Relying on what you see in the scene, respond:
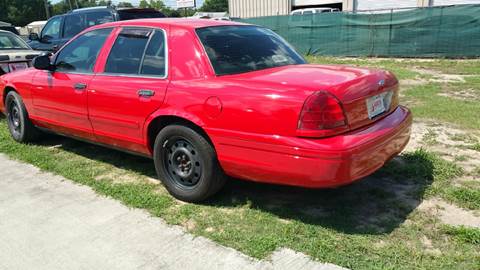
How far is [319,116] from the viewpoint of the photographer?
3145 mm

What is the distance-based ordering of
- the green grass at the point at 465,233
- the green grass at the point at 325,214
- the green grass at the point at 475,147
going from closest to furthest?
the green grass at the point at 325,214
the green grass at the point at 465,233
the green grass at the point at 475,147

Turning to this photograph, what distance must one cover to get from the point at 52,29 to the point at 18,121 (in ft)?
22.0

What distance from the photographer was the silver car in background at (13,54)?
7.55m

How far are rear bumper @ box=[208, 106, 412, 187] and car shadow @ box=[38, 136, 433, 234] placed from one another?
0.42 meters

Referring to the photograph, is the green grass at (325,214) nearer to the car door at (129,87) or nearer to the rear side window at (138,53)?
the car door at (129,87)

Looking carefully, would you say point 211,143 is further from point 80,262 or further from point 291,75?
point 80,262

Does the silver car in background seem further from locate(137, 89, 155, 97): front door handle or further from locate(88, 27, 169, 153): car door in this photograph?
locate(137, 89, 155, 97): front door handle

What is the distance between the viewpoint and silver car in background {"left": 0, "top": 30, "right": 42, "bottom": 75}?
7551 mm

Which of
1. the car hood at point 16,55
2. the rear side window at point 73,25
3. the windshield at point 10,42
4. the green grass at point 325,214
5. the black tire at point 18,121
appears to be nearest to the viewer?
the green grass at point 325,214

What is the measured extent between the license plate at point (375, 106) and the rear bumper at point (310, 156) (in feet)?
0.27

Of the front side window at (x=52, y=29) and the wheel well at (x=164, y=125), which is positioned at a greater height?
the front side window at (x=52, y=29)

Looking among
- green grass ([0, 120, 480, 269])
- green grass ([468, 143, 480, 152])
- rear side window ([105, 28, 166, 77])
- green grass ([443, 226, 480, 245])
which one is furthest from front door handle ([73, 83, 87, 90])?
green grass ([468, 143, 480, 152])

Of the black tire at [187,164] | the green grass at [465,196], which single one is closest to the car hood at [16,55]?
the black tire at [187,164]

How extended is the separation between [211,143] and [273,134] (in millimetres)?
660
